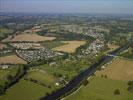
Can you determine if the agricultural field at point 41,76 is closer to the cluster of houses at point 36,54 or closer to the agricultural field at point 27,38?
the cluster of houses at point 36,54

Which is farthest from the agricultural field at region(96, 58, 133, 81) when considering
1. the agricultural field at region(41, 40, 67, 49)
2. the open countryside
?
the agricultural field at region(41, 40, 67, 49)

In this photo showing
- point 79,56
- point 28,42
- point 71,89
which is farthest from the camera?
point 28,42

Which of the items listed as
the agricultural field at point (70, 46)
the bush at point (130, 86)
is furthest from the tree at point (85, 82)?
the agricultural field at point (70, 46)

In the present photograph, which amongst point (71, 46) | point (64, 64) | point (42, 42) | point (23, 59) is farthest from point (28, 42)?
point (64, 64)

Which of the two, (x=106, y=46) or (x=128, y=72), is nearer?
(x=128, y=72)

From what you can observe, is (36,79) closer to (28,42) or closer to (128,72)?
(128,72)

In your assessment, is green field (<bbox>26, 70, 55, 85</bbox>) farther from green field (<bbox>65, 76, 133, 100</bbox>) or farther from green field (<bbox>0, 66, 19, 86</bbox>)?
green field (<bbox>65, 76, 133, 100</bbox>)

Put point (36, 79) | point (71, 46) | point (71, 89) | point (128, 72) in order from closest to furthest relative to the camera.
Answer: point (71, 89)
point (36, 79)
point (128, 72)
point (71, 46)
